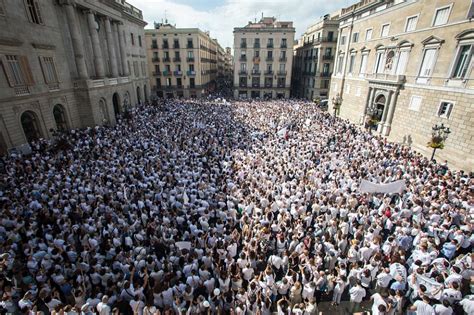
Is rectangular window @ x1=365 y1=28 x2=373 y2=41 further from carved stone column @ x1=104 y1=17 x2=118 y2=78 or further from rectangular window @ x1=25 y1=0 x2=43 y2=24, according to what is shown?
Result: rectangular window @ x1=25 y1=0 x2=43 y2=24

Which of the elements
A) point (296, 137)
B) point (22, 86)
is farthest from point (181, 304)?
point (22, 86)

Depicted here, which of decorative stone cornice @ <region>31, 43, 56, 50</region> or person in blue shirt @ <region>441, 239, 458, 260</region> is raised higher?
decorative stone cornice @ <region>31, 43, 56, 50</region>

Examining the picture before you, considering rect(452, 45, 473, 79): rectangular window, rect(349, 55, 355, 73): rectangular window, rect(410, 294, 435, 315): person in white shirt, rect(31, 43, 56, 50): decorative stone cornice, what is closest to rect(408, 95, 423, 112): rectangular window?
rect(452, 45, 473, 79): rectangular window

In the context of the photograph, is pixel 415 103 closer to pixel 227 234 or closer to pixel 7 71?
pixel 227 234

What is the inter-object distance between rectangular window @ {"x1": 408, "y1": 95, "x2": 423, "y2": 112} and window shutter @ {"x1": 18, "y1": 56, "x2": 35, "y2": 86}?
99.5 feet

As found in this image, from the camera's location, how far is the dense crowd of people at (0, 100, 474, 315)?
6.39m

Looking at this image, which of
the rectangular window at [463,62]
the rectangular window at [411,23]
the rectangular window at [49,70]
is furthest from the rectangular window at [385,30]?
the rectangular window at [49,70]

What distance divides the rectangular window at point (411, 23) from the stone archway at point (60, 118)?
1225 inches

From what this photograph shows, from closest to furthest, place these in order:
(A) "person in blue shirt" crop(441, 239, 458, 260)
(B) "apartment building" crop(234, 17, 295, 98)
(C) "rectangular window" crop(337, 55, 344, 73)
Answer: (A) "person in blue shirt" crop(441, 239, 458, 260) < (C) "rectangular window" crop(337, 55, 344, 73) < (B) "apartment building" crop(234, 17, 295, 98)

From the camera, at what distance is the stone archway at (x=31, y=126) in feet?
58.1

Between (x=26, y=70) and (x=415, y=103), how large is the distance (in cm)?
3048

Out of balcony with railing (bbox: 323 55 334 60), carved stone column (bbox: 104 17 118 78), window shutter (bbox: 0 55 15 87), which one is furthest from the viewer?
balcony with railing (bbox: 323 55 334 60)

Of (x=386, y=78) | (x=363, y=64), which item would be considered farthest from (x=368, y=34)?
(x=386, y=78)

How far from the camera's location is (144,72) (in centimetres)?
3959
